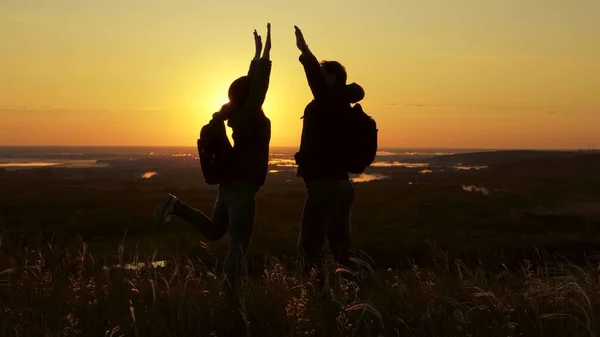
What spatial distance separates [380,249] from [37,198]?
2001cm

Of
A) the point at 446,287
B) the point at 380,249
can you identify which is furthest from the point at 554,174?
the point at 446,287

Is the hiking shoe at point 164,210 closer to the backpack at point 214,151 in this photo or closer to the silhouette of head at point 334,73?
the backpack at point 214,151

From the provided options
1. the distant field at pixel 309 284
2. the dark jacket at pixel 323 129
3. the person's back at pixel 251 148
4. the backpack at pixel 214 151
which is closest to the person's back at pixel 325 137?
the dark jacket at pixel 323 129

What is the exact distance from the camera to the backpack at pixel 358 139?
18.8 feet

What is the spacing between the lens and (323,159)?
561cm

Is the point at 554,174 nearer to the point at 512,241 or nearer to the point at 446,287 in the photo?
the point at 512,241

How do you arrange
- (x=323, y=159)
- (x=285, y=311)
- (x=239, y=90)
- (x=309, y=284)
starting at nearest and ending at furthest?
(x=285, y=311), (x=309, y=284), (x=323, y=159), (x=239, y=90)

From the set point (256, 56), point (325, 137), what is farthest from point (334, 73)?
point (256, 56)

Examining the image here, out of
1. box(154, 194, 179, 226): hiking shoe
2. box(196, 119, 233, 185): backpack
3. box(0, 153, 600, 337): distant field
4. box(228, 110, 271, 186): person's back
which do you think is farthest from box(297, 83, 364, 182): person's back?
box(154, 194, 179, 226): hiking shoe

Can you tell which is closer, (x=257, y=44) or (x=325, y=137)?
(x=325, y=137)

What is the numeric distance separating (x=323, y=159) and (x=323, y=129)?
304mm

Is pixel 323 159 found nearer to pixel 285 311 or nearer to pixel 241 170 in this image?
pixel 241 170

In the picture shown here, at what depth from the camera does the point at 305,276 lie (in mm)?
5430

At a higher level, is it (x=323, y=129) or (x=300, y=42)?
(x=300, y=42)
